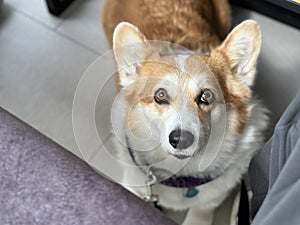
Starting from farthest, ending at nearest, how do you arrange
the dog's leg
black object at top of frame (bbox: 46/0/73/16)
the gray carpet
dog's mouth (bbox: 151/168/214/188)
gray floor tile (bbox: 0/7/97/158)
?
black object at top of frame (bbox: 46/0/73/16)
gray floor tile (bbox: 0/7/97/158)
the dog's leg
dog's mouth (bbox: 151/168/214/188)
the gray carpet

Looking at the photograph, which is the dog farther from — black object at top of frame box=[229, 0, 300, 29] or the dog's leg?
black object at top of frame box=[229, 0, 300, 29]

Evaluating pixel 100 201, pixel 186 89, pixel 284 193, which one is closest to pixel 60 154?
pixel 100 201

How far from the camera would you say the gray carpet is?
A: 35.3 inches

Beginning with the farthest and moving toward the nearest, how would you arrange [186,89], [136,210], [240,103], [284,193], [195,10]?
[195,10]
[240,103]
[186,89]
[136,210]
[284,193]

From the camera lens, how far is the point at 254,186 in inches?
46.0

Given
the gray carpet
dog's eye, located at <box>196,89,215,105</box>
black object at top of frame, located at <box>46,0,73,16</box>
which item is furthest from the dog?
black object at top of frame, located at <box>46,0,73,16</box>

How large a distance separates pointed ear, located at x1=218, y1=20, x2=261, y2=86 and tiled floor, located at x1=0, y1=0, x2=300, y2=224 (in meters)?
0.46

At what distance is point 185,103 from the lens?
1150 millimetres

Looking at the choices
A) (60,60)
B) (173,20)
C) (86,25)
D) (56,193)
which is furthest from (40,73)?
(56,193)

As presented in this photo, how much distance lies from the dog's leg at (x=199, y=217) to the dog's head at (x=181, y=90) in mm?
288

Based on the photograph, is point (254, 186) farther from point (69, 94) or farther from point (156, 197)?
point (69, 94)

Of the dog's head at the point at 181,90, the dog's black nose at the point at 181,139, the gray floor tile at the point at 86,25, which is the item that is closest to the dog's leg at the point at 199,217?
the dog's head at the point at 181,90

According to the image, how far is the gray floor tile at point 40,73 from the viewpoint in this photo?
174 centimetres

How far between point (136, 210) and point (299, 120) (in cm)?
35
